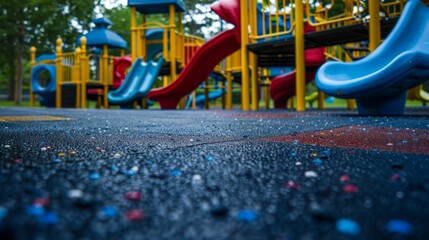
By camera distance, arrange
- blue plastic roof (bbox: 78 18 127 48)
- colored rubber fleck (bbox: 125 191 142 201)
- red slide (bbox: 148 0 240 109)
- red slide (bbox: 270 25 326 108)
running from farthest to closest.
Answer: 1. blue plastic roof (bbox: 78 18 127 48)
2. red slide (bbox: 270 25 326 108)
3. red slide (bbox: 148 0 240 109)
4. colored rubber fleck (bbox: 125 191 142 201)

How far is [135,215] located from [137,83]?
892 cm

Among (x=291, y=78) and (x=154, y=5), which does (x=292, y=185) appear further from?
(x=154, y=5)

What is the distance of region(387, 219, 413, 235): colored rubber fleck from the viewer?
42 centimetres

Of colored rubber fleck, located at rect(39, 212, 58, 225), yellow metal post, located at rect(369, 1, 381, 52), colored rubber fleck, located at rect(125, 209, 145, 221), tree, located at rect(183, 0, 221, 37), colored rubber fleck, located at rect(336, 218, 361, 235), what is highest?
tree, located at rect(183, 0, 221, 37)

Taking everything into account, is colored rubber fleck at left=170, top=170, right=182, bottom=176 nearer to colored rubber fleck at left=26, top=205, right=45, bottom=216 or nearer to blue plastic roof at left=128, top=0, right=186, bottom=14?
colored rubber fleck at left=26, top=205, right=45, bottom=216

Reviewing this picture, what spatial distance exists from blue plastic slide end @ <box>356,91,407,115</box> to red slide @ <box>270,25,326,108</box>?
3.20m

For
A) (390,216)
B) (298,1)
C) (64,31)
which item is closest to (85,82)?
(64,31)

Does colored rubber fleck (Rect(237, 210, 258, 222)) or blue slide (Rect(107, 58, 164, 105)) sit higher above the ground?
blue slide (Rect(107, 58, 164, 105))

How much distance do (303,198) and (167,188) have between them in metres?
0.23

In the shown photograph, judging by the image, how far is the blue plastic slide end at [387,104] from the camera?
3391 mm

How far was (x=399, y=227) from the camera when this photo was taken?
0.42m

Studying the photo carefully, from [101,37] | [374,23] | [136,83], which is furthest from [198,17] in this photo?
[374,23]

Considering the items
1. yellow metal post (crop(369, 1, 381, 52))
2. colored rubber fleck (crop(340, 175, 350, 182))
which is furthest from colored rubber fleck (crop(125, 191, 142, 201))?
yellow metal post (crop(369, 1, 381, 52))

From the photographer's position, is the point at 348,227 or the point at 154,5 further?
the point at 154,5
